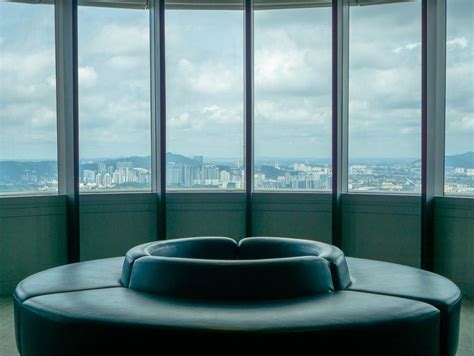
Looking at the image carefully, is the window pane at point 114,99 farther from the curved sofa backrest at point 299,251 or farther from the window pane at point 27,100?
the curved sofa backrest at point 299,251

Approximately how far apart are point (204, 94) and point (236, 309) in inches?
143

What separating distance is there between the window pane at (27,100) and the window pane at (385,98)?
3.14 metres

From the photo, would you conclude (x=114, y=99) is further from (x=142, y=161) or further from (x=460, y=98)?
(x=460, y=98)

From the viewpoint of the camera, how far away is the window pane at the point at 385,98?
214 inches

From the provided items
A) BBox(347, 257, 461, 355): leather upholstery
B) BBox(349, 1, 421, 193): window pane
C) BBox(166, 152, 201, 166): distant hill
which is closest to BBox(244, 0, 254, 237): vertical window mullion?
BBox(166, 152, 201, 166): distant hill

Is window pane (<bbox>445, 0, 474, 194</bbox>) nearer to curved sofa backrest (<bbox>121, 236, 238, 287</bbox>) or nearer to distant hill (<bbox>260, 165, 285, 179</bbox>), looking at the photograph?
distant hill (<bbox>260, 165, 285, 179</bbox>)

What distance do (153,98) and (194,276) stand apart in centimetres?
331

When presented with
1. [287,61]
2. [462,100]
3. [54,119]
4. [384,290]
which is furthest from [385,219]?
[54,119]

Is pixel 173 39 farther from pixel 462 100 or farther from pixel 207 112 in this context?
pixel 462 100

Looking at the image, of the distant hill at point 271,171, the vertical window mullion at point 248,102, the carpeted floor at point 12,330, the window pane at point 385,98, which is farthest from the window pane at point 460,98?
the vertical window mullion at point 248,102

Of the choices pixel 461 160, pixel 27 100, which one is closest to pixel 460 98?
pixel 461 160

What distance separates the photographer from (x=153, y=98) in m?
5.74

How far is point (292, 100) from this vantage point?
577 cm

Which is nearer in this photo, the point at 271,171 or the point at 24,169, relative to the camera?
the point at 24,169
